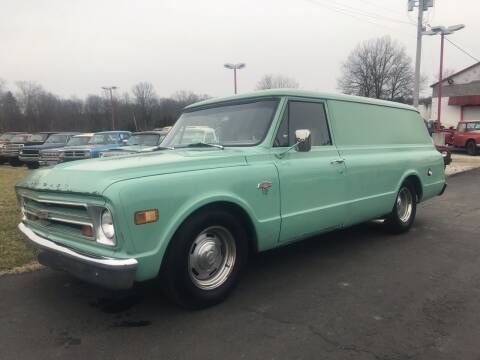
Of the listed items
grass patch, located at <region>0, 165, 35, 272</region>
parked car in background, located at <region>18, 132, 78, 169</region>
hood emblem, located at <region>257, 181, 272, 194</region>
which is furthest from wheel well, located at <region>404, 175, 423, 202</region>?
parked car in background, located at <region>18, 132, 78, 169</region>

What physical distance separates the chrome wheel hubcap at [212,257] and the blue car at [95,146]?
1062cm

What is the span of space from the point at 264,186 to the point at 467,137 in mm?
23740

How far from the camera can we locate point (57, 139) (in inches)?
749

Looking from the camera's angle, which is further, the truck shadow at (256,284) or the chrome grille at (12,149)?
the chrome grille at (12,149)

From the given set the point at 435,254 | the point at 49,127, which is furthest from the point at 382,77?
the point at 435,254

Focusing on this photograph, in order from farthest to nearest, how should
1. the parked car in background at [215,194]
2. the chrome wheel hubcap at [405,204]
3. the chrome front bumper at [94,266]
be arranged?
the chrome wheel hubcap at [405,204] < the parked car in background at [215,194] < the chrome front bumper at [94,266]

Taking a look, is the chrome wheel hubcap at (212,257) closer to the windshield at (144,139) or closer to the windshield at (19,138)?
the windshield at (144,139)

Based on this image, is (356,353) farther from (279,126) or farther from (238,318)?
(279,126)

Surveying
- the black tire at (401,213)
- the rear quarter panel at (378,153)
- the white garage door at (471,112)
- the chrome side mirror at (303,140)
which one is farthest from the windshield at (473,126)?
the chrome side mirror at (303,140)

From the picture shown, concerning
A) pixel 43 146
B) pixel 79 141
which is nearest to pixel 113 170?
pixel 79 141

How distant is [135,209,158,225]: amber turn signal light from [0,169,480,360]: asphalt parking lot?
2.99ft

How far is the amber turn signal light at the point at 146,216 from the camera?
2941mm

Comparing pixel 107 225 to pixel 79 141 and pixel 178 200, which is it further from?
pixel 79 141

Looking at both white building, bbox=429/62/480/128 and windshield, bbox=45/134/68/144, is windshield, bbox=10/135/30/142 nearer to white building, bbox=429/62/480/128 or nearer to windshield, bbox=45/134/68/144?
windshield, bbox=45/134/68/144
